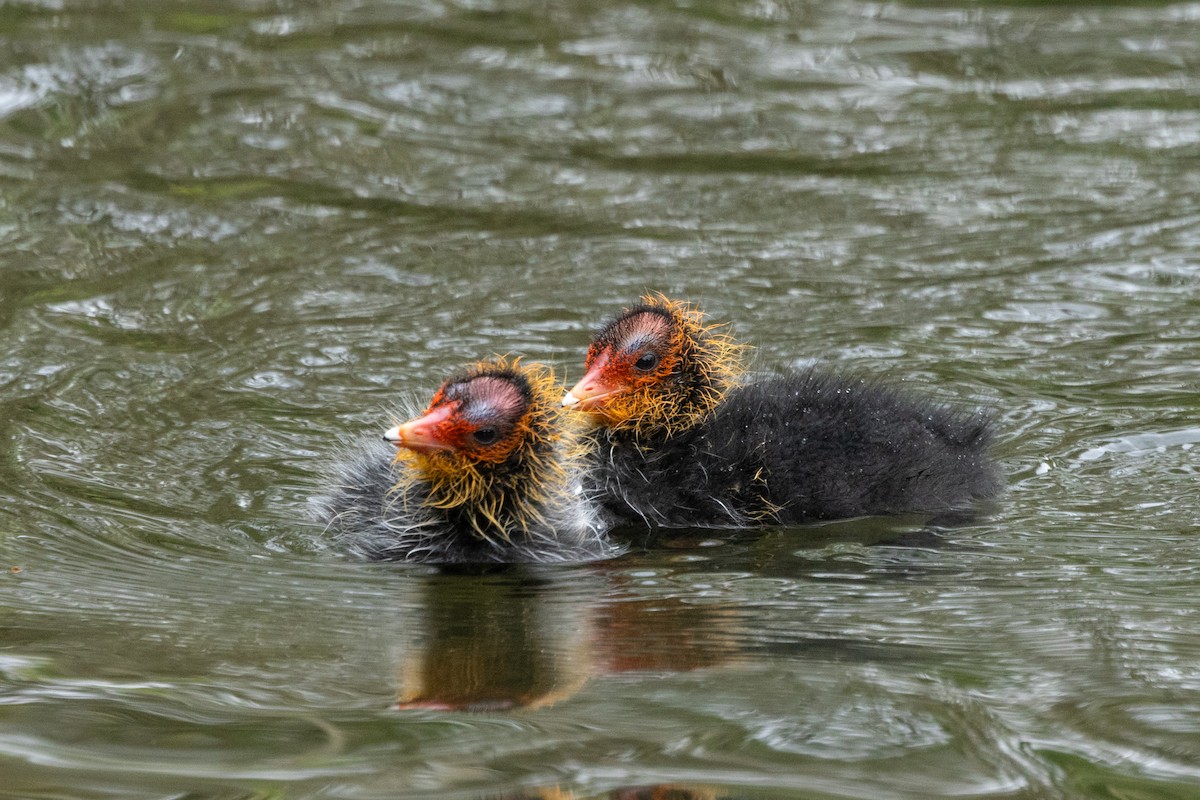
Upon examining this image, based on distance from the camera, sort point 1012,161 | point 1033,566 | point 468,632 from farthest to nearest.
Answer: point 1012,161, point 1033,566, point 468,632

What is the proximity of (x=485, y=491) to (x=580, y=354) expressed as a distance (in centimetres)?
198

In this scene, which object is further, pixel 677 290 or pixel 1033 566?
pixel 677 290

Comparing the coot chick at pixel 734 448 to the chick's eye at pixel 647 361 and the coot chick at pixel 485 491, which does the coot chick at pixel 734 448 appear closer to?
the chick's eye at pixel 647 361

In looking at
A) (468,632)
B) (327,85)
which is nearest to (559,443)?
(468,632)

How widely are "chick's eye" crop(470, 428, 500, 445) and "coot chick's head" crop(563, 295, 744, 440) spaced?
0.42 metres

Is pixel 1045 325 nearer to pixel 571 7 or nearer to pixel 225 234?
pixel 225 234

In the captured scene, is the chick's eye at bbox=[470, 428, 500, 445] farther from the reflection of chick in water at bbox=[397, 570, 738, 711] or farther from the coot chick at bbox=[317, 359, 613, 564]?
the reflection of chick in water at bbox=[397, 570, 738, 711]

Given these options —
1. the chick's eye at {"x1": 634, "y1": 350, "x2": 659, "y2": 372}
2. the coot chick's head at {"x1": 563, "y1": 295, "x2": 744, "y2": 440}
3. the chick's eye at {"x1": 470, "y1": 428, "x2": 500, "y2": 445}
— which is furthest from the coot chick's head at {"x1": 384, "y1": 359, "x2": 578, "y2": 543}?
the chick's eye at {"x1": 634, "y1": 350, "x2": 659, "y2": 372}

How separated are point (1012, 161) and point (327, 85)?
4.53m

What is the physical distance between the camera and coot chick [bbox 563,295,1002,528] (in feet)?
19.6

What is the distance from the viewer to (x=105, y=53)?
448 inches

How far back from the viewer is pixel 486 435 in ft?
18.1

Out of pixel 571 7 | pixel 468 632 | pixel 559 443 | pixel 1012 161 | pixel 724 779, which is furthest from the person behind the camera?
pixel 571 7

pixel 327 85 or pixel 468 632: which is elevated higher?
pixel 327 85
